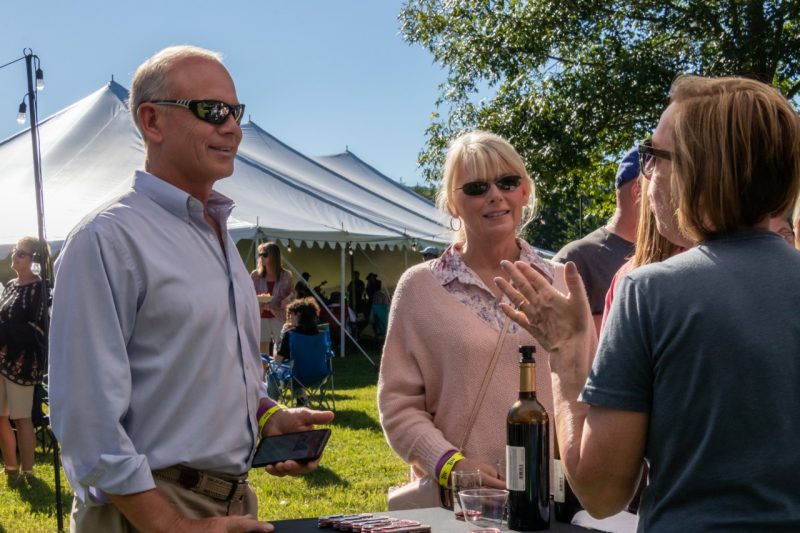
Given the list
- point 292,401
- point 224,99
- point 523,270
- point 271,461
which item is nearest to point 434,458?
point 271,461

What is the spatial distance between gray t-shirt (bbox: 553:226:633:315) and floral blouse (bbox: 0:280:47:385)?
15.4 ft

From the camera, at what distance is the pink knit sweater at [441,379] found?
2.94 m

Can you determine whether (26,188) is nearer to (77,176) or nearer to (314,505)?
(77,176)

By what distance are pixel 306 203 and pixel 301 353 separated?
24.3 feet

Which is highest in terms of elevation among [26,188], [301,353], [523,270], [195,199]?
[26,188]

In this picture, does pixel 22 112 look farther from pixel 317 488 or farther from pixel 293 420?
pixel 293 420

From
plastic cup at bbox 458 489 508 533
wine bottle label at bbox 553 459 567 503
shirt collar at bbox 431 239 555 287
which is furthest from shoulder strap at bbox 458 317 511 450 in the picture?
plastic cup at bbox 458 489 508 533

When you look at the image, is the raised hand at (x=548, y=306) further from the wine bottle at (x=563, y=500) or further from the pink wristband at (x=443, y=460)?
the pink wristband at (x=443, y=460)

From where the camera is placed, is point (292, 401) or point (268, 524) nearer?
point (268, 524)

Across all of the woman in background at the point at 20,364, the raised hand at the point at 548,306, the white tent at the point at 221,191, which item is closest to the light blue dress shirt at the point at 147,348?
the raised hand at the point at 548,306

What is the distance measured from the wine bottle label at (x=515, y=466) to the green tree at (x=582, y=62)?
13.6m

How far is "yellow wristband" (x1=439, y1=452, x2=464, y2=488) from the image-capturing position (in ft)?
9.19

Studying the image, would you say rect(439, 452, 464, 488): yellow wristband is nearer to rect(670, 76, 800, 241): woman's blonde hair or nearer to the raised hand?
the raised hand

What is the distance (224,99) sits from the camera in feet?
8.16
